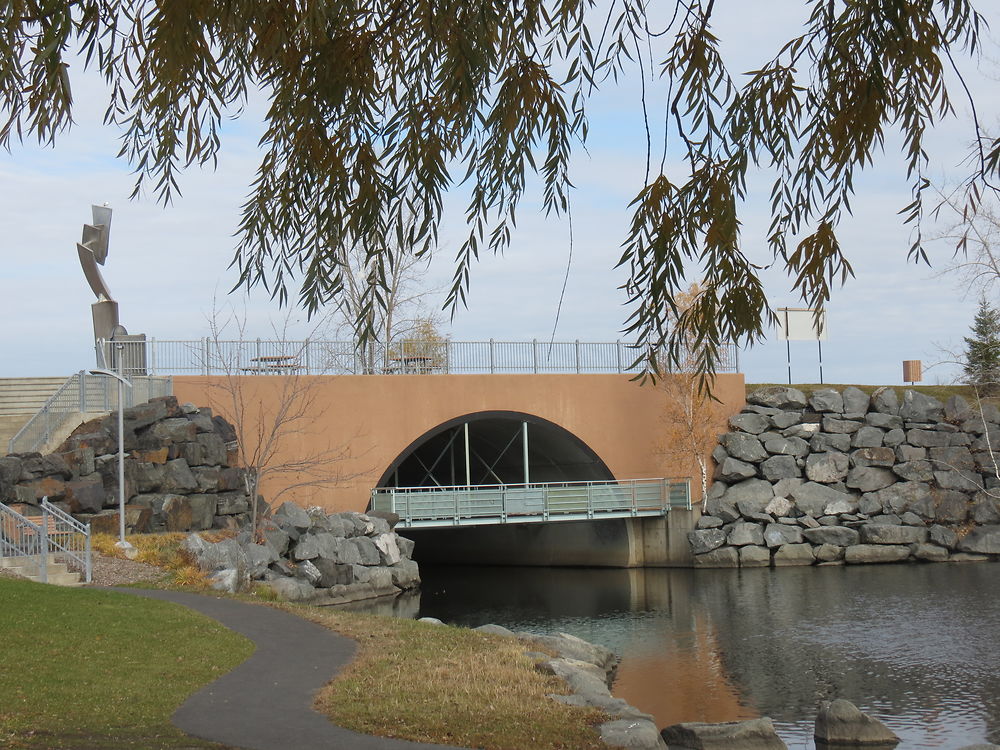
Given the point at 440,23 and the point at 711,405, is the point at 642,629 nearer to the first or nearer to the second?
A: the point at 711,405

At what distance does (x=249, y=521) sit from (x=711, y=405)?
41.4ft

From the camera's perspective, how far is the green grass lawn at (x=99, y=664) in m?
7.54

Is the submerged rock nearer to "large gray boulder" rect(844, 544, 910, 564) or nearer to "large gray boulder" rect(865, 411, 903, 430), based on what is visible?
"large gray boulder" rect(844, 544, 910, 564)

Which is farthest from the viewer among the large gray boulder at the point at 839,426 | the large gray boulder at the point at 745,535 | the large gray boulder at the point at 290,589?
the large gray boulder at the point at 839,426

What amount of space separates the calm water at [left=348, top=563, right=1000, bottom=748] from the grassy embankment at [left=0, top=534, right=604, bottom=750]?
2.70 meters

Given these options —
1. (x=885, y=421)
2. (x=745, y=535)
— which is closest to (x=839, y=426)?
(x=885, y=421)

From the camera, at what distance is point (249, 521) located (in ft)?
71.9

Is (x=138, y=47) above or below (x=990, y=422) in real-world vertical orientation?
above

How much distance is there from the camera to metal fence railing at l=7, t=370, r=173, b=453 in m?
20.5

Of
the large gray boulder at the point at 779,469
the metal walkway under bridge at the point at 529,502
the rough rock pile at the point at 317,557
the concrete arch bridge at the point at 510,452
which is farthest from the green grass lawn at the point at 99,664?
the large gray boulder at the point at 779,469

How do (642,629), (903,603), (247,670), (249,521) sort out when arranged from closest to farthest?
(247,670) → (642,629) → (903,603) → (249,521)

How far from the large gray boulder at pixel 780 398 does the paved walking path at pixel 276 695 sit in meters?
18.2

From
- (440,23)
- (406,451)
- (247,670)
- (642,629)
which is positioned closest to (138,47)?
(440,23)

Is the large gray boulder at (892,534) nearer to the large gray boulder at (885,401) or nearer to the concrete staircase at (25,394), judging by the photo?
the large gray boulder at (885,401)
